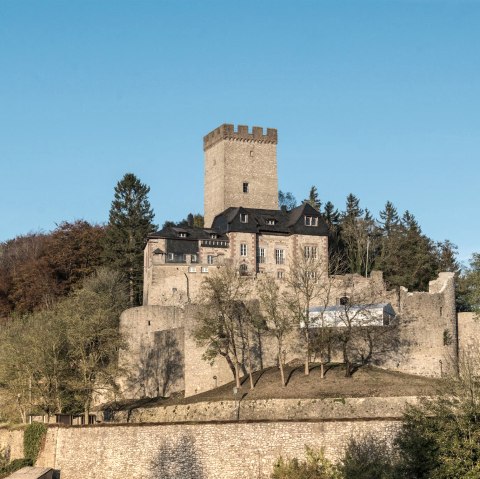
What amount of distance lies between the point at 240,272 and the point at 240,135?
2053cm

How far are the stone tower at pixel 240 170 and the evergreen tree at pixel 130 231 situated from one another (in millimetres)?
5733

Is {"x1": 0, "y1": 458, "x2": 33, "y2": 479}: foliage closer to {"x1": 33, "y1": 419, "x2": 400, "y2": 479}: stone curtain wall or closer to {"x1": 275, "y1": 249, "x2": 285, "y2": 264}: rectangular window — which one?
{"x1": 33, "y1": 419, "x2": 400, "y2": 479}: stone curtain wall

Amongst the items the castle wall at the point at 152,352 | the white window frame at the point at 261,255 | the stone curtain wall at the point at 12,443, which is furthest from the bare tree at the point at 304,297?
the stone curtain wall at the point at 12,443

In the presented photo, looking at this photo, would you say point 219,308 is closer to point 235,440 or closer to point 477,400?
point 235,440

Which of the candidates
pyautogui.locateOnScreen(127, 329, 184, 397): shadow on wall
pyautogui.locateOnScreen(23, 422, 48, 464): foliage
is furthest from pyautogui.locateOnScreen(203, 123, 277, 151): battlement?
pyautogui.locateOnScreen(23, 422, 48, 464): foliage

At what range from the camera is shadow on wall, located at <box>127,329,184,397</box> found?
5862 centimetres

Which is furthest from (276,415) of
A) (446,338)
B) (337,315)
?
(446,338)

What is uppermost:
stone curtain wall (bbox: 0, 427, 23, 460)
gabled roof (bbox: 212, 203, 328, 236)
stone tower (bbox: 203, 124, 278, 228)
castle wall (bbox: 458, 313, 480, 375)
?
stone tower (bbox: 203, 124, 278, 228)

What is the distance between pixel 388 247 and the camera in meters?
84.7

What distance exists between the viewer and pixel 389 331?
57.5 metres

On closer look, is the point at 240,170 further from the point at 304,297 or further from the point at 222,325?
the point at 222,325

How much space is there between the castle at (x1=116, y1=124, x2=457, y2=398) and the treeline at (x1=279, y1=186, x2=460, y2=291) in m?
5.87

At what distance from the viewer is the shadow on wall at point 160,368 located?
58625 millimetres

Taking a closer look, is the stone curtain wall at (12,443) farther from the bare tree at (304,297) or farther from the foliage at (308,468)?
the foliage at (308,468)
